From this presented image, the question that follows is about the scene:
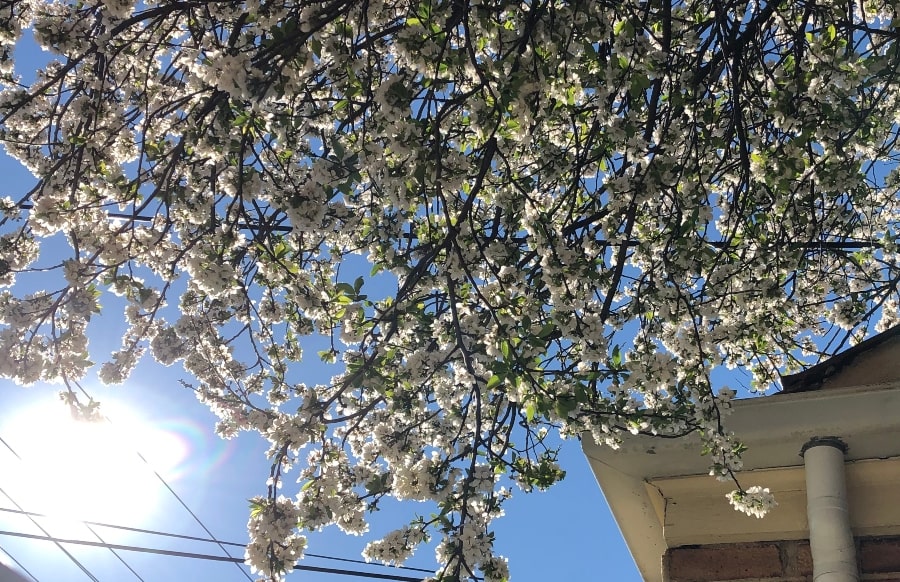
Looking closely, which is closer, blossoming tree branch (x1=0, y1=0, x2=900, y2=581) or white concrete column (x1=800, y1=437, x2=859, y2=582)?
white concrete column (x1=800, y1=437, x2=859, y2=582)

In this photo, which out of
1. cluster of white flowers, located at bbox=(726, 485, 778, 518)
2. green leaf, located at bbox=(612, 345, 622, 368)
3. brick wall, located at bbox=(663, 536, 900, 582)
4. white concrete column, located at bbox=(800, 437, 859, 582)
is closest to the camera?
white concrete column, located at bbox=(800, 437, 859, 582)

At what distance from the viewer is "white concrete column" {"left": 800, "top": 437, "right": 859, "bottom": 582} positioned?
7.32 ft

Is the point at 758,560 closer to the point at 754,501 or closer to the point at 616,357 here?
the point at 754,501

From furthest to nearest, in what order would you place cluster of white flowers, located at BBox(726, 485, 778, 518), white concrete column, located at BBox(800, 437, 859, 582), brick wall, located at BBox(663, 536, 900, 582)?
cluster of white flowers, located at BBox(726, 485, 778, 518) < brick wall, located at BBox(663, 536, 900, 582) < white concrete column, located at BBox(800, 437, 859, 582)

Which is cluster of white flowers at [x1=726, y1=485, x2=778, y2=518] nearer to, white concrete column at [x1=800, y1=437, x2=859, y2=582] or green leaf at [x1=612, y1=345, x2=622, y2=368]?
white concrete column at [x1=800, y1=437, x2=859, y2=582]

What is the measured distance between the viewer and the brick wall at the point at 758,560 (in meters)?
2.34

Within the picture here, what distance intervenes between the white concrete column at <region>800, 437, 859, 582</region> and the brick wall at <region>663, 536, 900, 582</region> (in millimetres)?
93

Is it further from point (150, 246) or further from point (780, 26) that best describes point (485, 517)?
point (780, 26)

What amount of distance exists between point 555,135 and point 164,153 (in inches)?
93.9

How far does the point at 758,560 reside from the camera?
2.52m

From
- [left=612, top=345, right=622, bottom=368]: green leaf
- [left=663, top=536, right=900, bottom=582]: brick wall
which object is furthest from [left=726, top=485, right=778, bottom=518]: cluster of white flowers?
[left=612, top=345, right=622, bottom=368]: green leaf

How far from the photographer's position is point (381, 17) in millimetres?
4219

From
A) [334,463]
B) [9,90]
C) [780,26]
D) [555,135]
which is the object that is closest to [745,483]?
[334,463]

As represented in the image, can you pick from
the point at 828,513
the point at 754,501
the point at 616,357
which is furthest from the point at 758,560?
the point at 616,357
